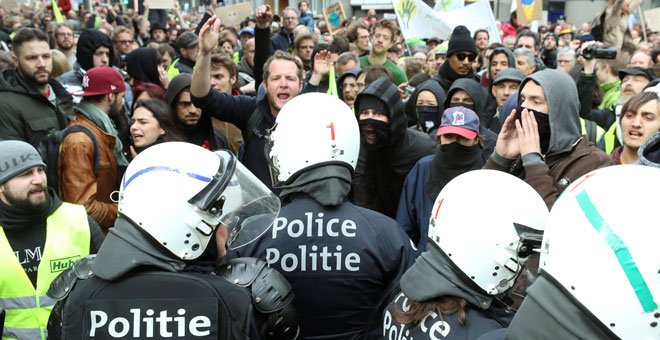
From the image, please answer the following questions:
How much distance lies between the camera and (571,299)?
164 centimetres

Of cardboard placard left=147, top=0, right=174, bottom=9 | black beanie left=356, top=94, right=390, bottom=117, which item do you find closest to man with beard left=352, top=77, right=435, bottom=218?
black beanie left=356, top=94, right=390, bottom=117

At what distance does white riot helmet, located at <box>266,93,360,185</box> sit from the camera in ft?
10.0

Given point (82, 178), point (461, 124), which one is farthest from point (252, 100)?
point (461, 124)

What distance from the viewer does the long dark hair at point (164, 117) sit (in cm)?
501

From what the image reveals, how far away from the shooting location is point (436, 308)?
89.4 inches

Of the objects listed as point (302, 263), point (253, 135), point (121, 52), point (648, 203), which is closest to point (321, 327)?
point (302, 263)

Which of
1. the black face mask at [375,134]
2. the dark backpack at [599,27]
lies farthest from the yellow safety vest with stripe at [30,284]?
the dark backpack at [599,27]

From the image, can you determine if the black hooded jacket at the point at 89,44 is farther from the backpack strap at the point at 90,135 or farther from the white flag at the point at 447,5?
the white flag at the point at 447,5

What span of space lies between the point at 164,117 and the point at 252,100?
69 cm

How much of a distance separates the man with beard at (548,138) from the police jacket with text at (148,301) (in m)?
1.78

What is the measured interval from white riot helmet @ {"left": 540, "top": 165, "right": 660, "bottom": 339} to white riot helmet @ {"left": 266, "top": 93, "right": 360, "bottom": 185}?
4.81 ft

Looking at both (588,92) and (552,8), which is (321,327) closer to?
(588,92)

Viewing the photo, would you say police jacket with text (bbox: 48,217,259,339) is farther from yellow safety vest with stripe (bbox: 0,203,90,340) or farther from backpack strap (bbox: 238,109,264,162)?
backpack strap (bbox: 238,109,264,162)

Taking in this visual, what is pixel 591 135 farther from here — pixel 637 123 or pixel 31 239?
pixel 31 239
